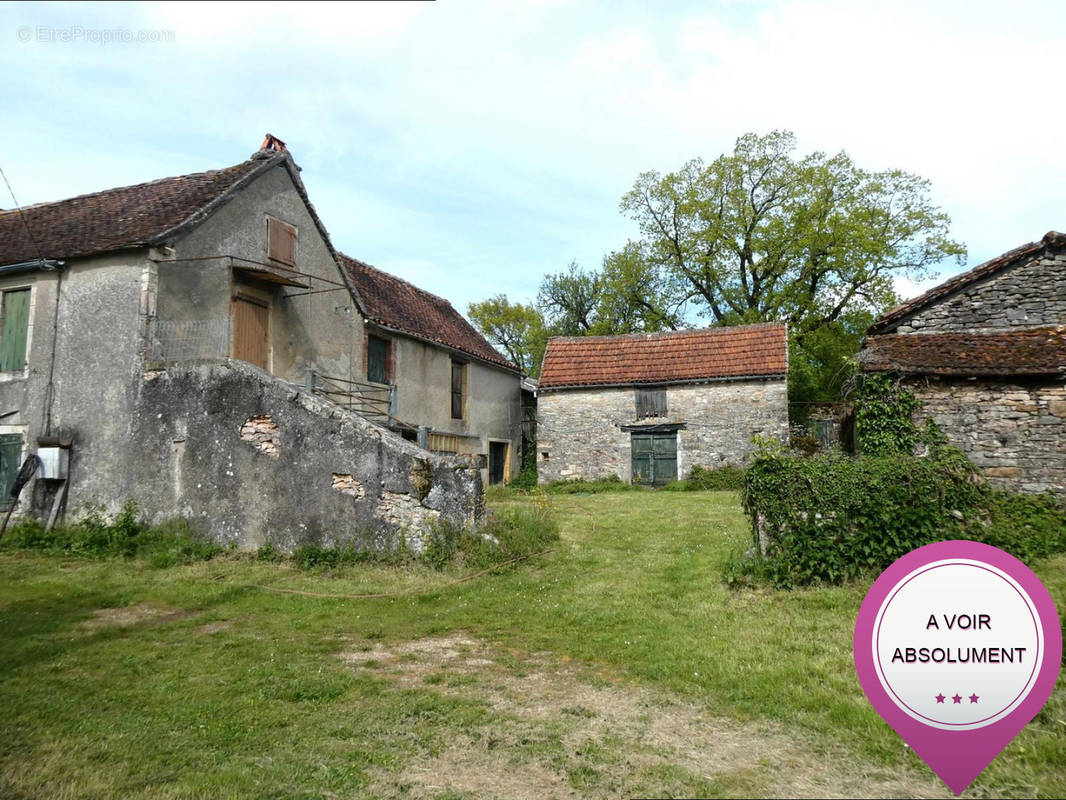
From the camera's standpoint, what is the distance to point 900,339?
476 inches

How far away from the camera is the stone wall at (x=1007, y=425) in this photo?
408 inches

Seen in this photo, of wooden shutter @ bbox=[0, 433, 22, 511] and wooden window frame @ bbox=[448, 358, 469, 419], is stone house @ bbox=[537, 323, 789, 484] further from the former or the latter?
wooden shutter @ bbox=[0, 433, 22, 511]

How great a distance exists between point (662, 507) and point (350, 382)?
7590 mm

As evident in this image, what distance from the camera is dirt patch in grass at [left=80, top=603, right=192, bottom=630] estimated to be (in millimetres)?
7328

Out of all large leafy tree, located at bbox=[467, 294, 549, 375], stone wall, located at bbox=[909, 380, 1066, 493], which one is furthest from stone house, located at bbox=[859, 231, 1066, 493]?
large leafy tree, located at bbox=[467, 294, 549, 375]

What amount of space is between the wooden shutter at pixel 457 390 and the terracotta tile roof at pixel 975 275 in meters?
12.1

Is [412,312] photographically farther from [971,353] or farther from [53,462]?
[971,353]

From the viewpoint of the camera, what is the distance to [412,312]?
67.5 ft

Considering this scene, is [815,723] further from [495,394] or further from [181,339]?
[495,394]

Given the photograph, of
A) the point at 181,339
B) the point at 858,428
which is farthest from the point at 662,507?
the point at 181,339

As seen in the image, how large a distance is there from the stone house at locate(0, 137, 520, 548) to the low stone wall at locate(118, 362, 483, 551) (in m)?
0.02

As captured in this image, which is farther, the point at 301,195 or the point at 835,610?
the point at 301,195

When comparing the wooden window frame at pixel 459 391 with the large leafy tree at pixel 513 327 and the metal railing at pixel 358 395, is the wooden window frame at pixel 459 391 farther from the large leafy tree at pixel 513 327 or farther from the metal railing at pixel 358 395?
the large leafy tree at pixel 513 327

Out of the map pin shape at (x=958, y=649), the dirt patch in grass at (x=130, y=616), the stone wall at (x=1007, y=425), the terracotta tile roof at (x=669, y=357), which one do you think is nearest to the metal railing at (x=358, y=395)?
the dirt patch in grass at (x=130, y=616)
